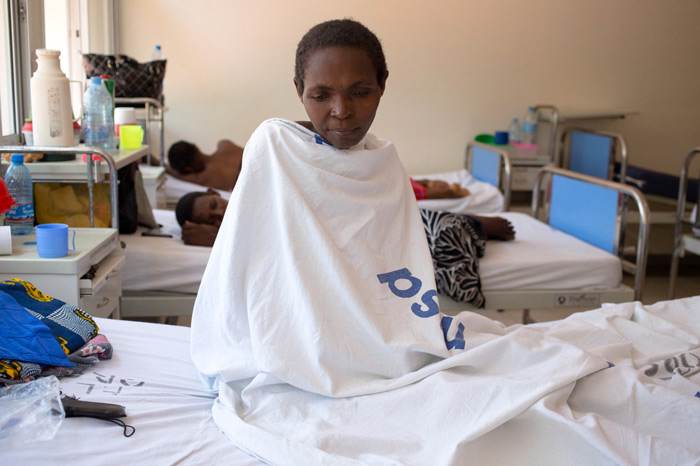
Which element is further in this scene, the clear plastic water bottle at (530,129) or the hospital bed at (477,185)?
the clear plastic water bottle at (530,129)

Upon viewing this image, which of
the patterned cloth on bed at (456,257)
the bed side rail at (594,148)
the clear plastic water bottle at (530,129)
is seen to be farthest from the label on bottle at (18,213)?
the clear plastic water bottle at (530,129)

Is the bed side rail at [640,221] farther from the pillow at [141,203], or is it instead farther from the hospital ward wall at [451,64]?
the hospital ward wall at [451,64]

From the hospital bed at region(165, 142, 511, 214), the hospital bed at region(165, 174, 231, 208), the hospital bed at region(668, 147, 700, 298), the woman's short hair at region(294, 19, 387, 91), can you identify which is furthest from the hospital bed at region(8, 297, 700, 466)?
the hospital bed at region(165, 174, 231, 208)

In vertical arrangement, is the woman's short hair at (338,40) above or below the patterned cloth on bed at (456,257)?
above

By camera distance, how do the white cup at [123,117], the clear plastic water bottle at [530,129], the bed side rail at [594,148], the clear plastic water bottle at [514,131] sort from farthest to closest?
the clear plastic water bottle at [514,131] → the clear plastic water bottle at [530,129] → the bed side rail at [594,148] → the white cup at [123,117]

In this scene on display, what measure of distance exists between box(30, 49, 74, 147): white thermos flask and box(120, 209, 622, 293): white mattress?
0.66 metres

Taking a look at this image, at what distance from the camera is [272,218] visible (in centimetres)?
166

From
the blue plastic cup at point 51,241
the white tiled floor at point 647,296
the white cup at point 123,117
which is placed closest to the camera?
the blue plastic cup at point 51,241

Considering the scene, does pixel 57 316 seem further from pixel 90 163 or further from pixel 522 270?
pixel 522 270

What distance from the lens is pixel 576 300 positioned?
133 inches

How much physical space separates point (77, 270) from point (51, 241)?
0.13 m

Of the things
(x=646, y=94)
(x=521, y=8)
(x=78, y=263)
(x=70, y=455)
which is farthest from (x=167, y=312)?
(x=646, y=94)

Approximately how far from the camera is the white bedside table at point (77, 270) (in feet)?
7.06

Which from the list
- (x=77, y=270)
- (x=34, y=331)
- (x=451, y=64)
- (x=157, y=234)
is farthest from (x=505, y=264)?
(x=451, y=64)
